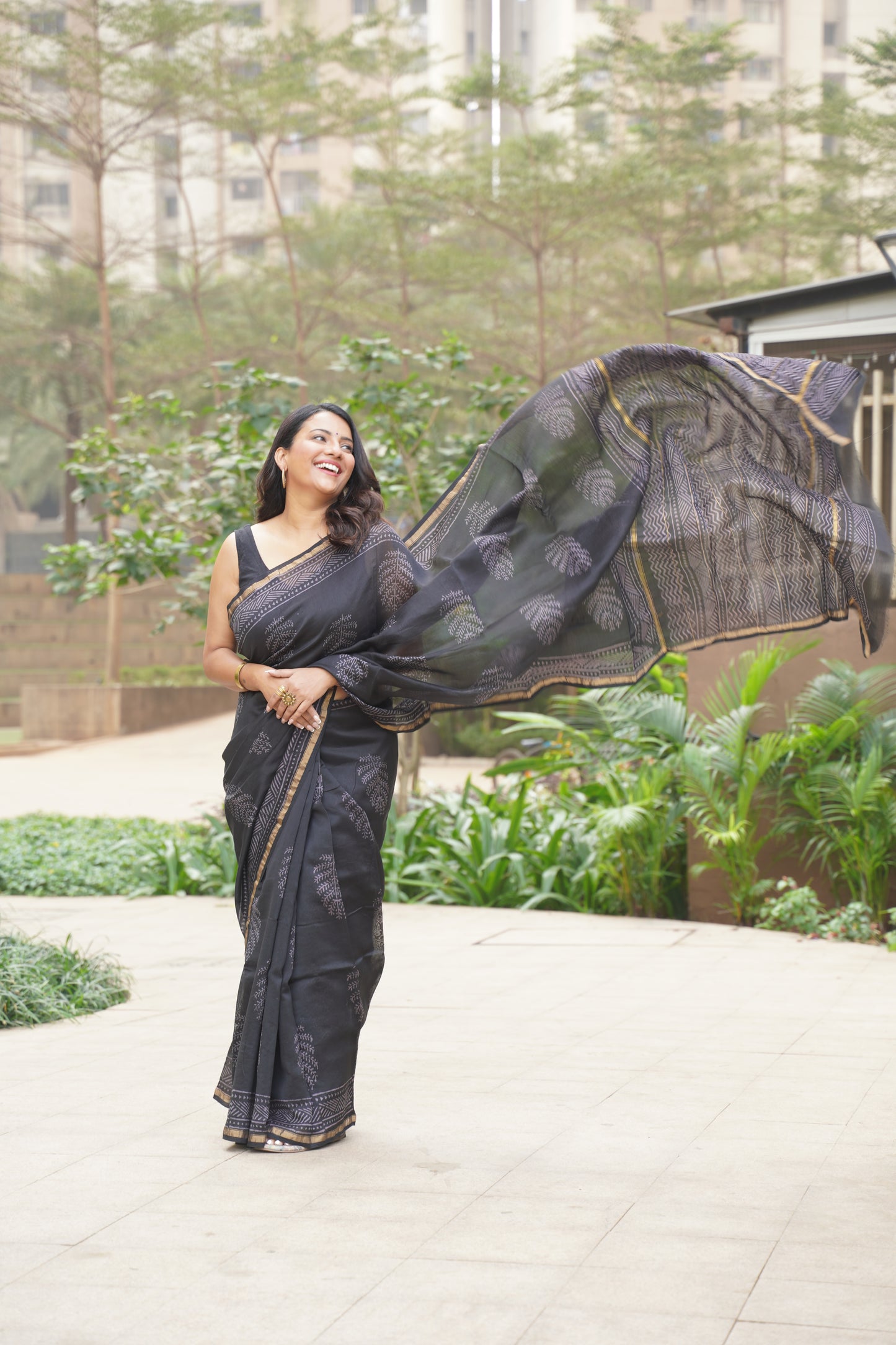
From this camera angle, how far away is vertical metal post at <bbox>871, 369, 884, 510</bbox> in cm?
670

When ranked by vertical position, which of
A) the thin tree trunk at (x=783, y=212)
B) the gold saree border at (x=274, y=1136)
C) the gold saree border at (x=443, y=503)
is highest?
the thin tree trunk at (x=783, y=212)

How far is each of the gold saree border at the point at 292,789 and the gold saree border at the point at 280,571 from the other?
32cm

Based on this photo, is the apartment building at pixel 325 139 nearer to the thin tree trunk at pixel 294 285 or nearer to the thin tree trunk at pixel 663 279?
the thin tree trunk at pixel 294 285

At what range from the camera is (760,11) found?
39.8 m

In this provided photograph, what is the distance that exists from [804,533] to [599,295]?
966 inches

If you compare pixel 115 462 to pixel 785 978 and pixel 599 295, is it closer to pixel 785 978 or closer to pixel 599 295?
pixel 785 978

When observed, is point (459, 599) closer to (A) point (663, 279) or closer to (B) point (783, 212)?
(A) point (663, 279)

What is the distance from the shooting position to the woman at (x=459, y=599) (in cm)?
339

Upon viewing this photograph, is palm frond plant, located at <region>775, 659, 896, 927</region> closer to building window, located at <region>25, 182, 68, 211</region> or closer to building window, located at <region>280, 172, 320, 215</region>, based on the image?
building window, located at <region>280, 172, 320, 215</region>

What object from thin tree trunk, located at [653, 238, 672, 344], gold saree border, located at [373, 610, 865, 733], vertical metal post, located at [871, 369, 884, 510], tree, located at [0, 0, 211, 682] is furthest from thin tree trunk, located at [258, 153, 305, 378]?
gold saree border, located at [373, 610, 865, 733]

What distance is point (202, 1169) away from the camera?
322 centimetres

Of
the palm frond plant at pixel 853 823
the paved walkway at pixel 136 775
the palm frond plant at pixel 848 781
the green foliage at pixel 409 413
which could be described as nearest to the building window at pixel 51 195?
the paved walkway at pixel 136 775

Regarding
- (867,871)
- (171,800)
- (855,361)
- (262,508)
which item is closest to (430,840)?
(867,871)

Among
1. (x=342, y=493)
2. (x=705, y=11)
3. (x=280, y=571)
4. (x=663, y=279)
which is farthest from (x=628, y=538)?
(x=705, y=11)
